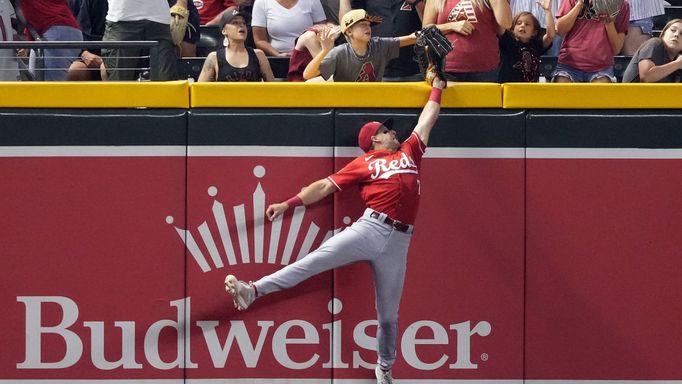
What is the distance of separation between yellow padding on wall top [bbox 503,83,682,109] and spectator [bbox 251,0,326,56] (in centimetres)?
A: 261

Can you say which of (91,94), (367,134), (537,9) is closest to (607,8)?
(537,9)

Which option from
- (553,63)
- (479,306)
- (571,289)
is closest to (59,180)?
(479,306)

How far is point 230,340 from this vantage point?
31.6 ft

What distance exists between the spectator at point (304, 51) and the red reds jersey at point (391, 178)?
1.59 m

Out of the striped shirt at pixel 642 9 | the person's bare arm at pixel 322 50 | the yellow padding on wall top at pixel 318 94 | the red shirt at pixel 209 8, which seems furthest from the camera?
the red shirt at pixel 209 8

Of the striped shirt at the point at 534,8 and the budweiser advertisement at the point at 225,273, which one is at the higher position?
the striped shirt at the point at 534,8

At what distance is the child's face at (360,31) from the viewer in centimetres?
1007

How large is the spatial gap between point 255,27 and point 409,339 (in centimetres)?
329

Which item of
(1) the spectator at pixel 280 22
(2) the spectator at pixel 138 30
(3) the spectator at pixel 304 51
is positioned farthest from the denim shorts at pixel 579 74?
(2) the spectator at pixel 138 30

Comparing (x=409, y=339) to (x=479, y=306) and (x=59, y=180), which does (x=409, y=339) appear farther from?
(x=59, y=180)

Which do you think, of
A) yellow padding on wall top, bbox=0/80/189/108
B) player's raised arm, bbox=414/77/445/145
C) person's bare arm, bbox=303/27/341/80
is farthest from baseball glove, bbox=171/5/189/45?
player's raised arm, bbox=414/77/445/145

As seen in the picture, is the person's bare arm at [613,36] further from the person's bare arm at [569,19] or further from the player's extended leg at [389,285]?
the player's extended leg at [389,285]

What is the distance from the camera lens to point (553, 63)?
11.8 metres

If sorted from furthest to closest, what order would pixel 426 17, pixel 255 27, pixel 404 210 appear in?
pixel 255 27
pixel 426 17
pixel 404 210
